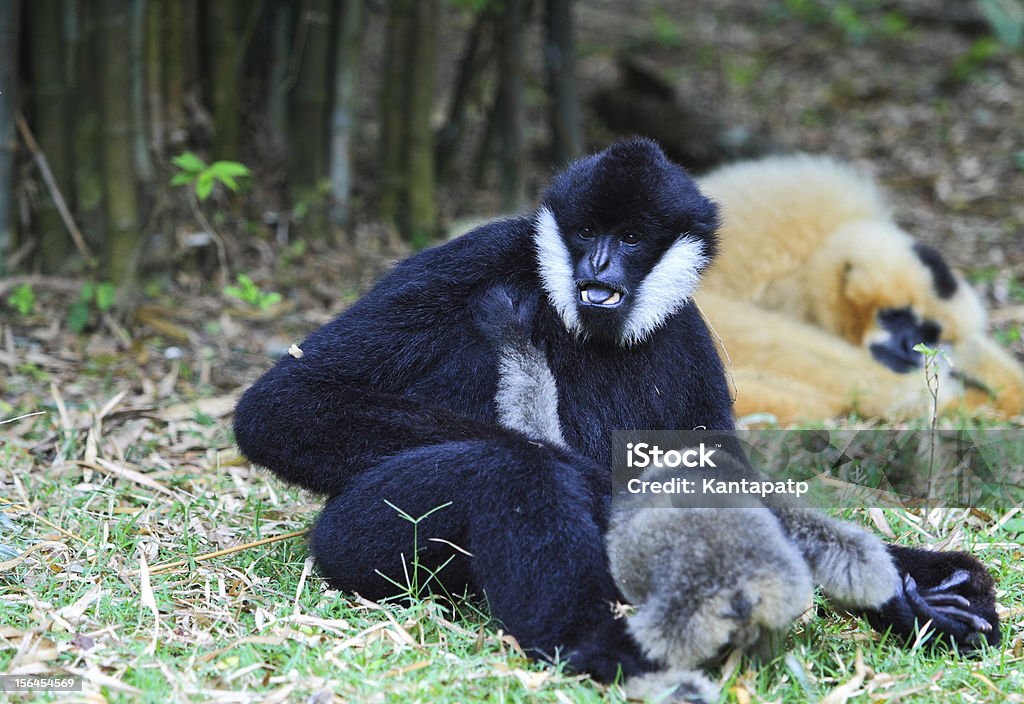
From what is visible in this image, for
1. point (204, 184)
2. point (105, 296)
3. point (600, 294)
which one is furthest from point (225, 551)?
point (105, 296)

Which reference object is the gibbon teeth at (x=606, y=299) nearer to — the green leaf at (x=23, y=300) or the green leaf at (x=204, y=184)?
the green leaf at (x=204, y=184)

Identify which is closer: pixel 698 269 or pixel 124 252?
pixel 698 269

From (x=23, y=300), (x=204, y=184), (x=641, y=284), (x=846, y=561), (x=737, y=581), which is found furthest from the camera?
(x=23, y=300)

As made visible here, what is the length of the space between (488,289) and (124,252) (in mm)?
3737

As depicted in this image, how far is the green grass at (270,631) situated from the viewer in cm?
317

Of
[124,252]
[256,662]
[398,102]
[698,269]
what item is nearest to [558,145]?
[398,102]

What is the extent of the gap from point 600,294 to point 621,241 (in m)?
0.22

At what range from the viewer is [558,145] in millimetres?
9766

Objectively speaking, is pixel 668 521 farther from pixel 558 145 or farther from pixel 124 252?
pixel 558 145

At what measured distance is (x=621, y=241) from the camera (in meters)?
4.02

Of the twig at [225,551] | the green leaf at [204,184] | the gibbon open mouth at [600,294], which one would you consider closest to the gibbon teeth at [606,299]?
the gibbon open mouth at [600,294]

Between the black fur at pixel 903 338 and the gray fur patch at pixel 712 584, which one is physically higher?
the gray fur patch at pixel 712 584

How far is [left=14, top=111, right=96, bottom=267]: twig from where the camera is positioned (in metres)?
6.93

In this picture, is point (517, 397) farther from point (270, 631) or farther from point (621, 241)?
point (270, 631)
